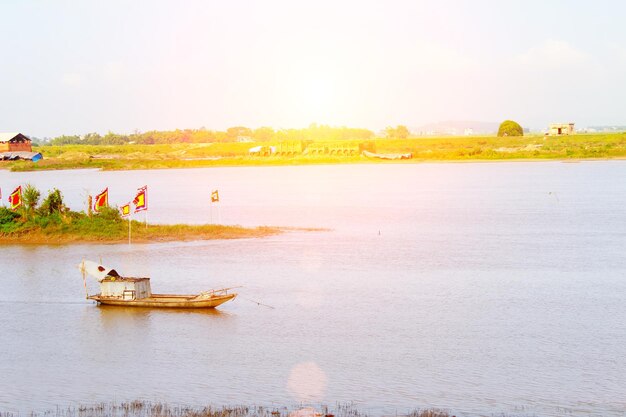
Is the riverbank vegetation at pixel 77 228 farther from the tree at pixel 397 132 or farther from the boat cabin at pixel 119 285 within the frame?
the tree at pixel 397 132

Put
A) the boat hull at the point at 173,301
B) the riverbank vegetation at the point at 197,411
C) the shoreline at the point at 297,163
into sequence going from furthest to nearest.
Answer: the shoreline at the point at 297,163 < the boat hull at the point at 173,301 < the riverbank vegetation at the point at 197,411

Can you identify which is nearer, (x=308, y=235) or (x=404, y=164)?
(x=308, y=235)

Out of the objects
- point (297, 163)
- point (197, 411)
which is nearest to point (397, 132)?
point (297, 163)

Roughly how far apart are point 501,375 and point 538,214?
3578 cm

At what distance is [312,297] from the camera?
28094 mm

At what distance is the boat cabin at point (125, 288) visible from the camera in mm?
26172

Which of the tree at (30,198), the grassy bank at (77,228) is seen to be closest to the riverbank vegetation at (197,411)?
the grassy bank at (77,228)

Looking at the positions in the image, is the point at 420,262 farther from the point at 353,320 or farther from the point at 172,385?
the point at 172,385

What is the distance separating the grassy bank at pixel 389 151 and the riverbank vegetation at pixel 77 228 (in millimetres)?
80883

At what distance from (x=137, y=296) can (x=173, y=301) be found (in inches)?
49.4

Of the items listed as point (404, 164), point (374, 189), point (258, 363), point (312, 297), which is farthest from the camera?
point (404, 164)

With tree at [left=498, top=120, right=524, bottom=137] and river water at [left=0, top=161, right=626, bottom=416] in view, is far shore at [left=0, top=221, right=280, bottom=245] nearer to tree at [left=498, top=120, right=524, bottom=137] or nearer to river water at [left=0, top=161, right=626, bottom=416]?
river water at [left=0, top=161, right=626, bottom=416]

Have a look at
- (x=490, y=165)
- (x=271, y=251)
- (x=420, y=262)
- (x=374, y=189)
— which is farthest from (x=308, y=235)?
(x=490, y=165)

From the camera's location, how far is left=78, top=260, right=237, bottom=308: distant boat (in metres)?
25.7
